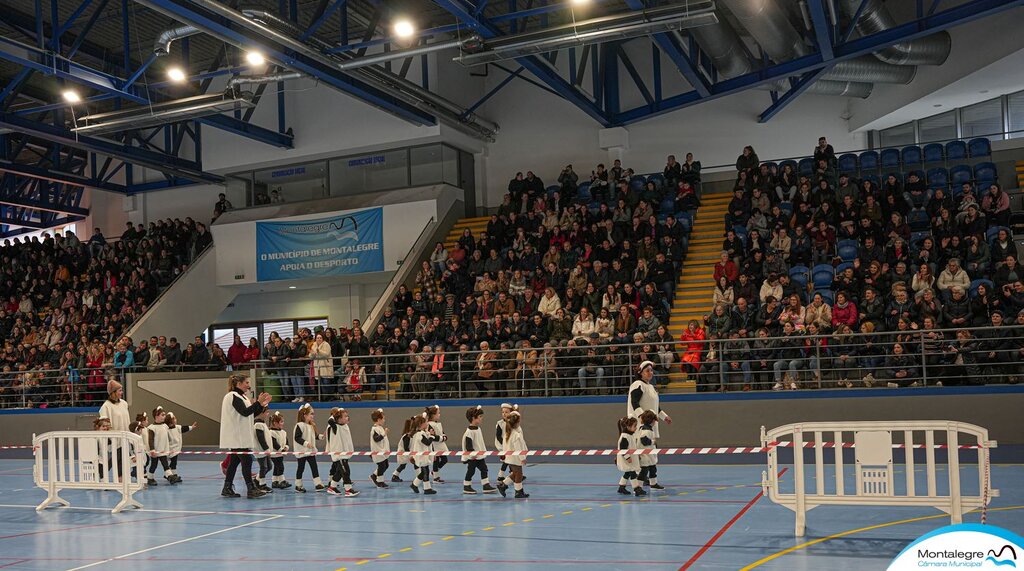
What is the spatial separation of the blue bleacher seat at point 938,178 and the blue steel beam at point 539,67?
30.4ft

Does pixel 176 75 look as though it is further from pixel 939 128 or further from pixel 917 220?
pixel 939 128

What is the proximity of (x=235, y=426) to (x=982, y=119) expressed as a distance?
21.2 m

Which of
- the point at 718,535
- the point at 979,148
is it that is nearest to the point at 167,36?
the point at 718,535

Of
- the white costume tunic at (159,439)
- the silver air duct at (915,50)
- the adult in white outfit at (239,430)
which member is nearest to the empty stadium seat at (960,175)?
the silver air duct at (915,50)

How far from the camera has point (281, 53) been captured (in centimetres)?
2033

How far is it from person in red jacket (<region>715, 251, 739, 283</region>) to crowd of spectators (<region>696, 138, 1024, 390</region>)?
3 centimetres

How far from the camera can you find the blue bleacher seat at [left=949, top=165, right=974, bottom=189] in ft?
72.4

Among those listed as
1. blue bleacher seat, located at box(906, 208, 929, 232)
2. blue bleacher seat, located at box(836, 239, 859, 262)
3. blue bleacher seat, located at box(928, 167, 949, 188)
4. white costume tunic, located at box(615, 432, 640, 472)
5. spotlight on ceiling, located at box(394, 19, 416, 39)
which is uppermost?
spotlight on ceiling, located at box(394, 19, 416, 39)

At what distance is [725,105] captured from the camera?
28.0 metres

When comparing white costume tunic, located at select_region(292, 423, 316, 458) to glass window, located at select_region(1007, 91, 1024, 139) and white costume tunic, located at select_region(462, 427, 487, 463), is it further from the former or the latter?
glass window, located at select_region(1007, 91, 1024, 139)

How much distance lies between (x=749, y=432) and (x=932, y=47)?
11.3 metres

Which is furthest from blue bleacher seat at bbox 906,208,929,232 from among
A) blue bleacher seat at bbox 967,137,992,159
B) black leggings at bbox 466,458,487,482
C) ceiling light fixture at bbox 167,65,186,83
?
ceiling light fixture at bbox 167,65,186,83

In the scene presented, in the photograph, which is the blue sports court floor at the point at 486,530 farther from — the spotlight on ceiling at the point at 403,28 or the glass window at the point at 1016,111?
the glass window at the point at 1016,111

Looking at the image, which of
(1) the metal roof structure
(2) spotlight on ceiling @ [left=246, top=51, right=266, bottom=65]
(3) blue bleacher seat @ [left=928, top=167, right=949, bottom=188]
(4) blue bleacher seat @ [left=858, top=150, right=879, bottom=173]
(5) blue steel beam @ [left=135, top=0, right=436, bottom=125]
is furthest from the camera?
(4) blue bleacher seat @ [left=858, top=150, right=879, bottom=173]
